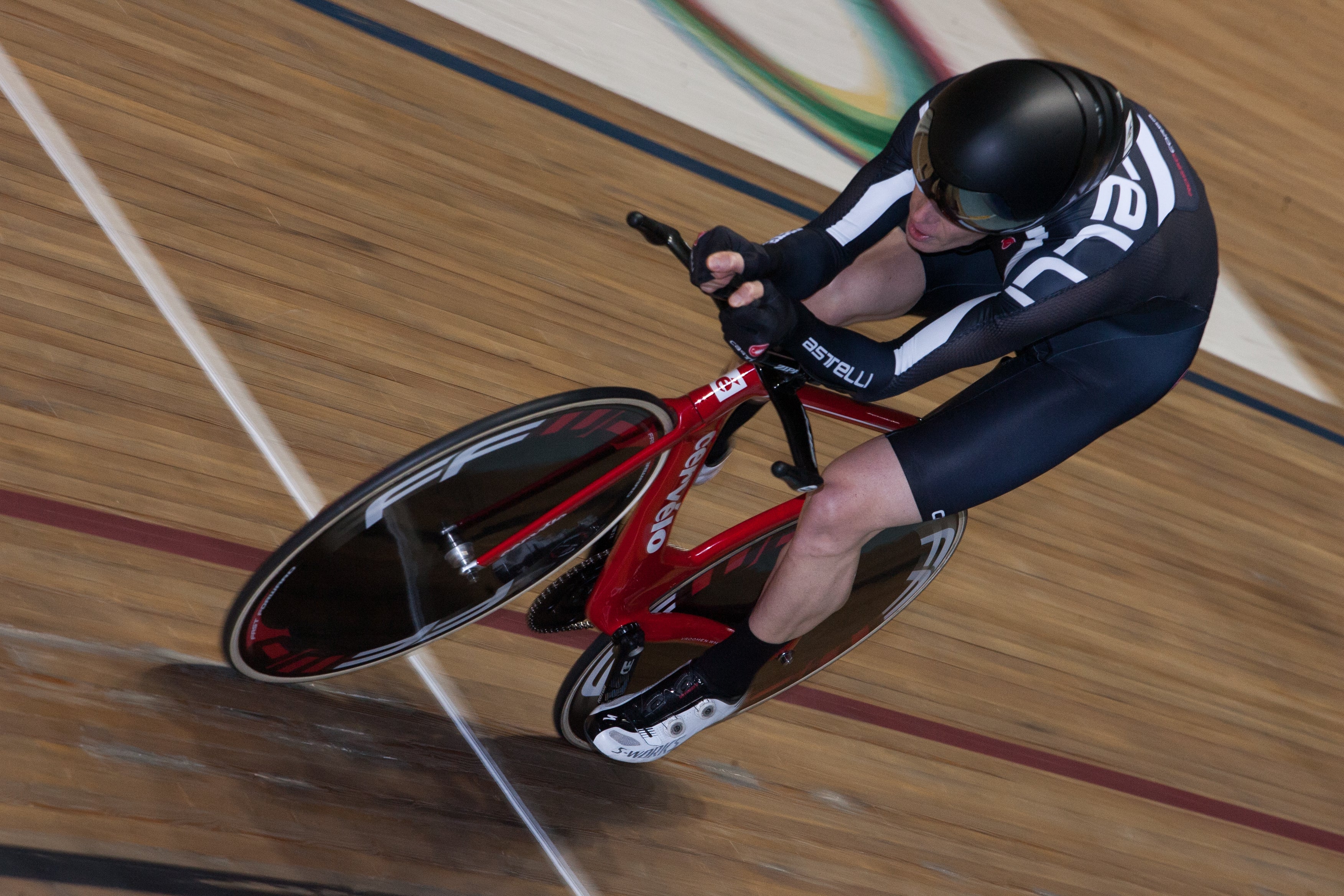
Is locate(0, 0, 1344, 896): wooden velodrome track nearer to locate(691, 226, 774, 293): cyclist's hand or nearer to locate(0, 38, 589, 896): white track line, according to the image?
locate(0, 38, 589, 896): white track line

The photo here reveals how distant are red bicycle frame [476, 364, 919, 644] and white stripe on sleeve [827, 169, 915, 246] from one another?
0.84 ft

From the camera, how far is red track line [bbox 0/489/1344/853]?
189cm

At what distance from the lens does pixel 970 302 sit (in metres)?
1.68

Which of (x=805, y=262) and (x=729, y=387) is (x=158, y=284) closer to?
(x=729, y=387)

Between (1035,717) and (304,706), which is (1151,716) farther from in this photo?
(304,706)

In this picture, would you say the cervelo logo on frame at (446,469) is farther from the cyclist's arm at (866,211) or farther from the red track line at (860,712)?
Answer: the red track line at (860,712)

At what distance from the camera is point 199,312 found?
2328mm

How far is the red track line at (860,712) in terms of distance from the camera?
6.20ft

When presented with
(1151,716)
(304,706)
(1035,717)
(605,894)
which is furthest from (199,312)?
(1151,716)

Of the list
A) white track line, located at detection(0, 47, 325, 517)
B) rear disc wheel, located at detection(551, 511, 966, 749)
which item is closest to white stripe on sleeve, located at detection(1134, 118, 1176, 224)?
rear disc wheel, located at detection(551, 511, 966, 749)

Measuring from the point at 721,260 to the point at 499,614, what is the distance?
3.64 feet

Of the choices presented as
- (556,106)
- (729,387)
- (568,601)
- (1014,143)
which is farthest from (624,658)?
(556,106)

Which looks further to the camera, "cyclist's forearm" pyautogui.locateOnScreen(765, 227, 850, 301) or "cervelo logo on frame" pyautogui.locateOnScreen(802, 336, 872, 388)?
"cyclist's forearm" pyautogui.locateOnScreen(765, 227, 850, 301)

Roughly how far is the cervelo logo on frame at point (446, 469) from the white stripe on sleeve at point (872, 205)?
58cm
